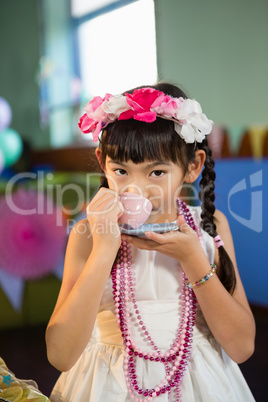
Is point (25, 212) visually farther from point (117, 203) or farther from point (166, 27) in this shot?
point (166, 27)

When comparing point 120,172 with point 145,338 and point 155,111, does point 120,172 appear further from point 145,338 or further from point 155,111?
point 145,338

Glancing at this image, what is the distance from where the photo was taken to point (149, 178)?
39.4 inches

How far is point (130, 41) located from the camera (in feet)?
15.1

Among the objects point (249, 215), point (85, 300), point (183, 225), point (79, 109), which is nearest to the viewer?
point (85, 300)

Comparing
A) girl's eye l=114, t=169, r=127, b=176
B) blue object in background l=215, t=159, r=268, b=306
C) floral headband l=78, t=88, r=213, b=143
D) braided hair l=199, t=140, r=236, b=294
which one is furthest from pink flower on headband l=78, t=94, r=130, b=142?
blue object in background l=215, t=159, r=268, b=306

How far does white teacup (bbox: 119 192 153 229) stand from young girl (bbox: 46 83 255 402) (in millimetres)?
15

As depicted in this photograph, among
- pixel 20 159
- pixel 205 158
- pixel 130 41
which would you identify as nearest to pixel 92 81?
pixel 130 41

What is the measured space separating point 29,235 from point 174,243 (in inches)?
66.3

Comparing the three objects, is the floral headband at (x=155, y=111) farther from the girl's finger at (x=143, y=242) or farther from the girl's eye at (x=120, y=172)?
the girl's finger at (x=143, y=242)

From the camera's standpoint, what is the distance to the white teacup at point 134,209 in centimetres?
97

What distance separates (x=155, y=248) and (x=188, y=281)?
0.14 m

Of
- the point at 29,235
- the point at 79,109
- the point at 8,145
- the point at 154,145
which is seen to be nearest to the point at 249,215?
the point at 29,235

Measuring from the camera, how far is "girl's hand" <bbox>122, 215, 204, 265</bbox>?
972mm

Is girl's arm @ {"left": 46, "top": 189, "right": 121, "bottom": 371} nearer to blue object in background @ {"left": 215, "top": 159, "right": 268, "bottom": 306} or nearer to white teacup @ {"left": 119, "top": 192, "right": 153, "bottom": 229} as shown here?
white teacup @ {"left": 119, "top": 192, "right": 153, "bottom": 229}
